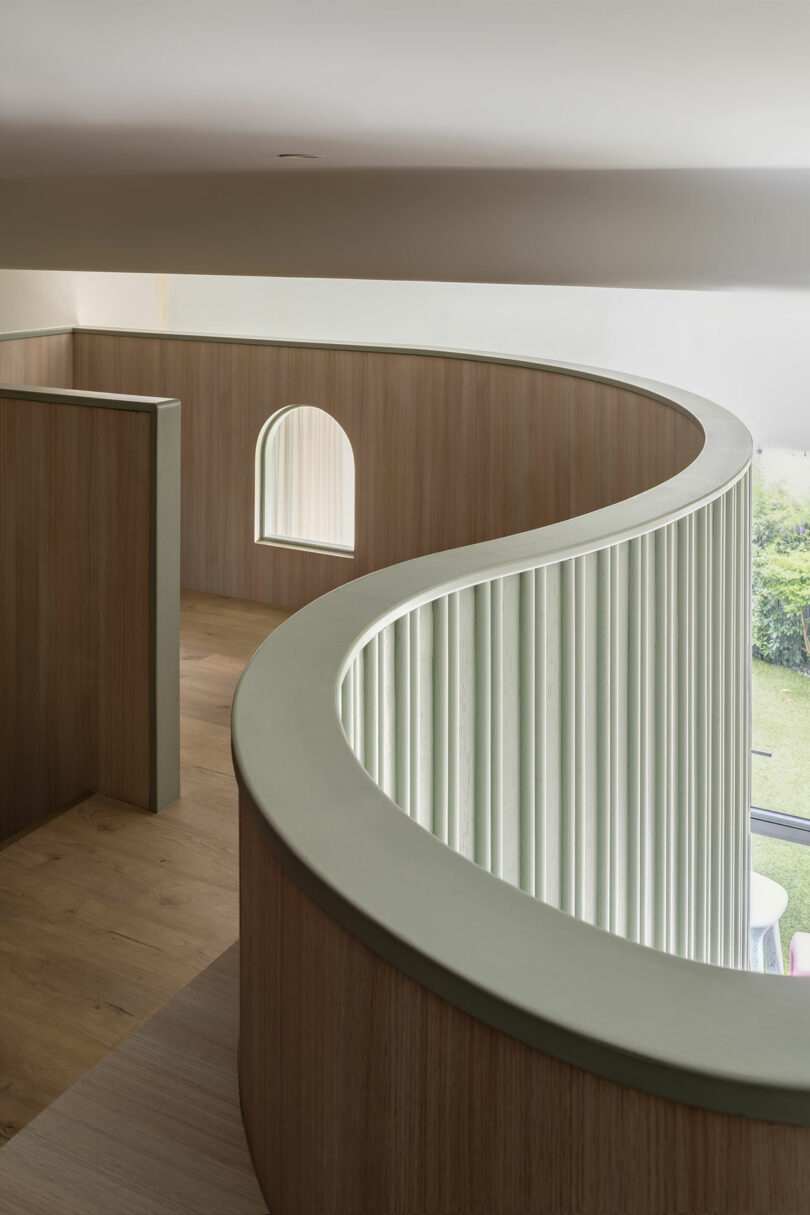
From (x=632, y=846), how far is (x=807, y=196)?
1602mm

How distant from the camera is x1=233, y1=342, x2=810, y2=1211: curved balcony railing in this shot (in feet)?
2.05

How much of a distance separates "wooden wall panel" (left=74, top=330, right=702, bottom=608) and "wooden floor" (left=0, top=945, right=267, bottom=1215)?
2.52 meters

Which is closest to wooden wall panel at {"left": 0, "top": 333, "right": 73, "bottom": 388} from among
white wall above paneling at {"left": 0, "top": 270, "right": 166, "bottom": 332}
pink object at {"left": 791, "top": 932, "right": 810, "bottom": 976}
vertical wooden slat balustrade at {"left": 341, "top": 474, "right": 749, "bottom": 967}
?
white wall above paneling at {"left": 0, "top": 270, "right": 166, "bottom": 332}

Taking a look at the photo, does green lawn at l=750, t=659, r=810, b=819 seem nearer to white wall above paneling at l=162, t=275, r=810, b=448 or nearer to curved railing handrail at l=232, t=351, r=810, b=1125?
white wall above paneling at l=162, t=275, r=810, b=448

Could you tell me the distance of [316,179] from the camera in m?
2.97

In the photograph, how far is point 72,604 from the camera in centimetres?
309

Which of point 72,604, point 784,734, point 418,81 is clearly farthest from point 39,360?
point 784,734

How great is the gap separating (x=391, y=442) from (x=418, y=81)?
116 inches

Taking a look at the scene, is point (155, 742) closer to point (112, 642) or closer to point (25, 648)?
point (112, 642)

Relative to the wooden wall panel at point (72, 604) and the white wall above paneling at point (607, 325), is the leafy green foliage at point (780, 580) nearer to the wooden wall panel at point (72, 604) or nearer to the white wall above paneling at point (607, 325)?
the white wall above paneling at point (607, 325)

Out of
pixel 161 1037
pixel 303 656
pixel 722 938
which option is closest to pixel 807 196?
pixel 722 938

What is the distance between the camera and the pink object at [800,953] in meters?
8.91

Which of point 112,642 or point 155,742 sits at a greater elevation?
point 112,642

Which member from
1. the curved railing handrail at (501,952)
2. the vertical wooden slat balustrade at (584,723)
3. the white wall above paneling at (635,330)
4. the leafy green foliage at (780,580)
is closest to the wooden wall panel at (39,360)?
the white wall above paneling at (635,330)
